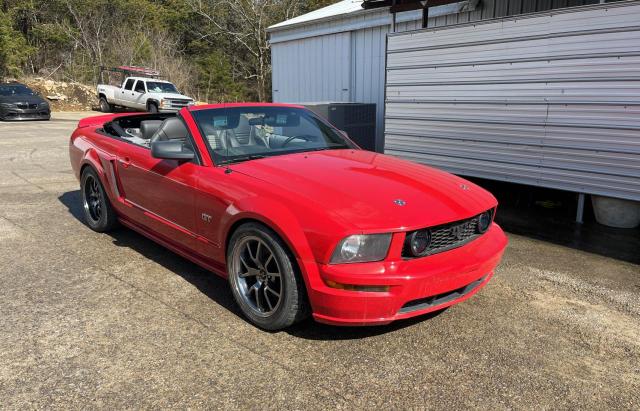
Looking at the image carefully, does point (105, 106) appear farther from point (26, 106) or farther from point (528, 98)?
point (528, 98)

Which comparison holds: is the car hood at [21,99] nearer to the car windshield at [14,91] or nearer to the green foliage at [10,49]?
the car windshield at [14,91]

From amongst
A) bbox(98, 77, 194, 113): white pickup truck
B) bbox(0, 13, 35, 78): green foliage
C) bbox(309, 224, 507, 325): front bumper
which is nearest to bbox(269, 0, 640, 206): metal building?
bbox(309, 224, 507, 325): front bumper

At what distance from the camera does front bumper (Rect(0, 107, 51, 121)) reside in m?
20.1

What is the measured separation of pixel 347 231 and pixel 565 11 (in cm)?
482

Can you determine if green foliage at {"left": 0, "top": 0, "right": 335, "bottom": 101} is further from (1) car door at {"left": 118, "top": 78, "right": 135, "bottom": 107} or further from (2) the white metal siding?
(2) the white metal siding

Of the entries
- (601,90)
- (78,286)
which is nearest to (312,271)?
(78,286)

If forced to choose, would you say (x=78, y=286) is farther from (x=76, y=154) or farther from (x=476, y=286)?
(x=476, y=286)

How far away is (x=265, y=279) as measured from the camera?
319 cm

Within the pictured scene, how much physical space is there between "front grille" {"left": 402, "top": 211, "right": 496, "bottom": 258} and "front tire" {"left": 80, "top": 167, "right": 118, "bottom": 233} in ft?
11.3

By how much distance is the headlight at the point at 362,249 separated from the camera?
2.74 metres

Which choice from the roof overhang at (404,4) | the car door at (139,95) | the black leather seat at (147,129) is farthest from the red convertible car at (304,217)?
the car door at (139,95)

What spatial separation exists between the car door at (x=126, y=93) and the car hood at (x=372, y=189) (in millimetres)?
22431

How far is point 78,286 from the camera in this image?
395 cm

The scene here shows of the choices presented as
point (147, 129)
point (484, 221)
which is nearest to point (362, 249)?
point (484, 221)
